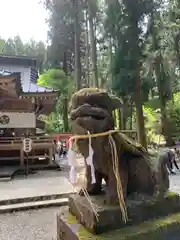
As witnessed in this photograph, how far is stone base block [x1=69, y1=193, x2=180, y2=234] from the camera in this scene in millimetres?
1886

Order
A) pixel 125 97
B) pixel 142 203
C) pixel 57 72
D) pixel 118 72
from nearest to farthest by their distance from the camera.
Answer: pixel 142 203 → pixel 118 72 → pixel 125 97 → pixel 57 72

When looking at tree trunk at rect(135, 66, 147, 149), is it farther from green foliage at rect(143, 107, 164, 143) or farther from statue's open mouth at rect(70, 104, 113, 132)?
statue's open mouth at rect(70, 104, 113, 132)

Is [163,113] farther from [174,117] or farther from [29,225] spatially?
[29,225]

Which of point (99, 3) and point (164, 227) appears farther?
point (99, 3)

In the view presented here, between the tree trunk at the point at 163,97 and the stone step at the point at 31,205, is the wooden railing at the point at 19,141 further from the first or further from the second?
the tree trunk at the point at 163,97

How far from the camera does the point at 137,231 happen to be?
189 cm

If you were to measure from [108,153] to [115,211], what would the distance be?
46cm

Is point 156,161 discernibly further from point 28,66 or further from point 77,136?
point 28,66

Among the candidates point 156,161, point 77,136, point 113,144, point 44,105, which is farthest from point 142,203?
point 44,105

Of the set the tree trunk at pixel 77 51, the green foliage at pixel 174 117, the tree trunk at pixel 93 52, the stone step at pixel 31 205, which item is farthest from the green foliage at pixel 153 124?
the stone step at pixel 31 205

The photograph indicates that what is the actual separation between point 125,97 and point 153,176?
12.8m

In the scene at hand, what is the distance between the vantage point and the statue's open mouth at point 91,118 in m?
1.86

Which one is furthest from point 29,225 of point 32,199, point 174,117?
point 174,117

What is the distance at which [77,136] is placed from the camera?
1.94 m
